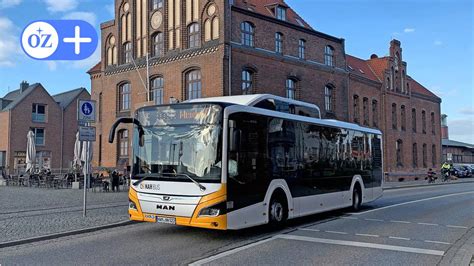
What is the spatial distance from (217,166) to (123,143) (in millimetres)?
25046

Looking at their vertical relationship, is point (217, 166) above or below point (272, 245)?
above

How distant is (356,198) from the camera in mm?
14758

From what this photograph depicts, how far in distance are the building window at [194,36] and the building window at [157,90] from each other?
3.44 metres

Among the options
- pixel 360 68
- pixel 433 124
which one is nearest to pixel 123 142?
pixel 360 68

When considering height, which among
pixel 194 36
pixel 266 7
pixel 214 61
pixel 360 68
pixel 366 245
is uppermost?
pixel 266 7

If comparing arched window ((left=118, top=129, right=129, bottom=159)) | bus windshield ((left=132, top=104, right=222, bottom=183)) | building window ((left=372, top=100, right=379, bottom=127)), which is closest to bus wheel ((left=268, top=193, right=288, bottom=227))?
bus windshield ((left=132, top=104, right=222, bottom=183))

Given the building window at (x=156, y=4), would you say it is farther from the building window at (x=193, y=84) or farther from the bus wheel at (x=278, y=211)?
the bus wheel at (x=278, y=211)

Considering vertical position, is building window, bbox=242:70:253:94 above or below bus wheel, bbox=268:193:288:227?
above

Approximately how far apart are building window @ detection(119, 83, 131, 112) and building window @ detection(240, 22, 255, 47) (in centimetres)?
1012

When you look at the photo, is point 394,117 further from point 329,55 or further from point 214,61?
point 214,61

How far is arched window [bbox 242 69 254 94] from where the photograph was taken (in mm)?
27388

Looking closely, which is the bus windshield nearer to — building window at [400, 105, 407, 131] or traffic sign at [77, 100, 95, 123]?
Answer: traffic sign at [77, 100, 95, 123]

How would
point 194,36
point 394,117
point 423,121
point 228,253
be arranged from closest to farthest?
point 228,253 < point 194,36 < point 394,117 < point 423,121

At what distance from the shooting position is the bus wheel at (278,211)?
10.3m
